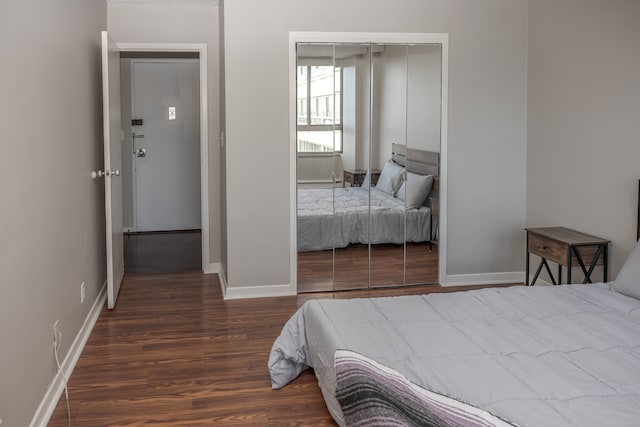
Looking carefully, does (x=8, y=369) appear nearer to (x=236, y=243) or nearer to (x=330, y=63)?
(x=236, y=243)

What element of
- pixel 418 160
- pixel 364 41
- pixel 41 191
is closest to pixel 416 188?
pixel 418 160

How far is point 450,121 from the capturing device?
5.50 metres

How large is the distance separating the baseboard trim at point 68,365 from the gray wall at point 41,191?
0.05 metres

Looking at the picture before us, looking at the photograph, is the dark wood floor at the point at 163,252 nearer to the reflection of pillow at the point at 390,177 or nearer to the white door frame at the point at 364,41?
the white door frame at the point at 364,41

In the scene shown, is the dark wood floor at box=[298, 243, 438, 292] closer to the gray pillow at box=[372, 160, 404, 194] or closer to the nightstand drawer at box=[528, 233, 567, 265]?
the gray pillow at box=[372, 160, 404, 194]

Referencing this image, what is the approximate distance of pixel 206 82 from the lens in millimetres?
5945

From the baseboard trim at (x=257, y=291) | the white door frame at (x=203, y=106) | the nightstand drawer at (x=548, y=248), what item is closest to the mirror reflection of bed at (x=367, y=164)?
the baseboard trim at (x=257, y=291)

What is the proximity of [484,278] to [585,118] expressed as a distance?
1.61m

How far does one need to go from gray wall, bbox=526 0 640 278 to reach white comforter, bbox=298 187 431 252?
95 cm

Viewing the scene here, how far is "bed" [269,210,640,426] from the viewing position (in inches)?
89.8

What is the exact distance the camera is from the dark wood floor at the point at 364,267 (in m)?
5.48

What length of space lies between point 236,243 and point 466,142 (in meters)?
2.00

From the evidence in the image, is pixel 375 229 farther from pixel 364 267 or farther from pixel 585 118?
pixel 585 118

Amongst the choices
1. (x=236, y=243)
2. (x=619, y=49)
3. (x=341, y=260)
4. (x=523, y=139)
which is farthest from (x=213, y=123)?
(x=619, y=49)
